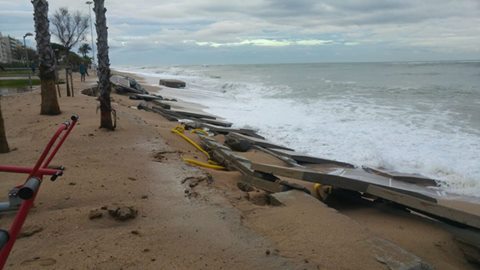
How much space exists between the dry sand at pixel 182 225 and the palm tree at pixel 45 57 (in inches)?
154

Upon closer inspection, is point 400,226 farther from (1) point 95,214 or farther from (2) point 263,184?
(1) point 95,214

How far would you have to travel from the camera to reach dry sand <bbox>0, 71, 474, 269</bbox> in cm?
329

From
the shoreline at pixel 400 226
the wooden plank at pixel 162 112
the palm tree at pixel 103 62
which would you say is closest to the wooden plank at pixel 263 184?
the shoreline at pixel 400 226

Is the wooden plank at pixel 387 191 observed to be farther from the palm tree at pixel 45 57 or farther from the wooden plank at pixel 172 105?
the wooden plank at pixel 172 105

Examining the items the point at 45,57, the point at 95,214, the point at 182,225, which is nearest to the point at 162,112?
the point at 45,57

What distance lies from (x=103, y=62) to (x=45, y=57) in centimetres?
259

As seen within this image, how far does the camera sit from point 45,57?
1009cm

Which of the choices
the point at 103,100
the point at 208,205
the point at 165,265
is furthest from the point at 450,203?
the point at 103,100

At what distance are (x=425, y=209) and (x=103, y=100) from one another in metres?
6.75

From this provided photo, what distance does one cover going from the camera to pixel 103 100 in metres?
8.53

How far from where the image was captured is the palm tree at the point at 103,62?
8.49m

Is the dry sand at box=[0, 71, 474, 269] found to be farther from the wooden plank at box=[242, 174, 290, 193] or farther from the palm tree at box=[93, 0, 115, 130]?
the palm tree at box=[93, 0, 115, 130]

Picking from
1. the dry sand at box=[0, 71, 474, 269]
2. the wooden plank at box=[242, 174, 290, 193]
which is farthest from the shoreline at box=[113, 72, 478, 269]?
the wooden plank at box=[242, 174, 290, 193]

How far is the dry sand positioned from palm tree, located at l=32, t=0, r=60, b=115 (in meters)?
3.92
